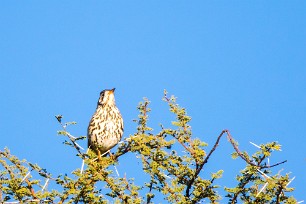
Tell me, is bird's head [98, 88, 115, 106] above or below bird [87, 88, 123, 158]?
above

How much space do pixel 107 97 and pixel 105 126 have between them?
73cm

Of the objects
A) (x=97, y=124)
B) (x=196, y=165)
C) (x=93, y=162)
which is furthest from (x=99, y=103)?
(x=196, y=165)

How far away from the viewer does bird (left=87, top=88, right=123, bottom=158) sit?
30.7 ft

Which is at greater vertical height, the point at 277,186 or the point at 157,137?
the point at 157,137

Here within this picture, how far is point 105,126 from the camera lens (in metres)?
9.48

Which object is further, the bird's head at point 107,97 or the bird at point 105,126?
the bird's head at point 107,97

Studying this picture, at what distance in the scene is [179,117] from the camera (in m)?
5.21

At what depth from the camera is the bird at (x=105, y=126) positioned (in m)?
9.34

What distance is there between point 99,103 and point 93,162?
4605 mm

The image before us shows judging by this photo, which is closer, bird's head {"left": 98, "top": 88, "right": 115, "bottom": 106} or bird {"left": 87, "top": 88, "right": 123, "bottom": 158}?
bird {"left": 87, "top": 88, "right": 123, "bottom": 158}

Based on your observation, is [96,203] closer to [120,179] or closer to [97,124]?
[120,179]

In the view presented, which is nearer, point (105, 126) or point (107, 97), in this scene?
point (105, 126)

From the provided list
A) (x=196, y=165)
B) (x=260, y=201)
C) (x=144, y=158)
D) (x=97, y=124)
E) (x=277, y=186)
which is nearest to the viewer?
(x=277, y=186)

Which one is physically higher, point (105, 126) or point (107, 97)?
point (107, 97)
